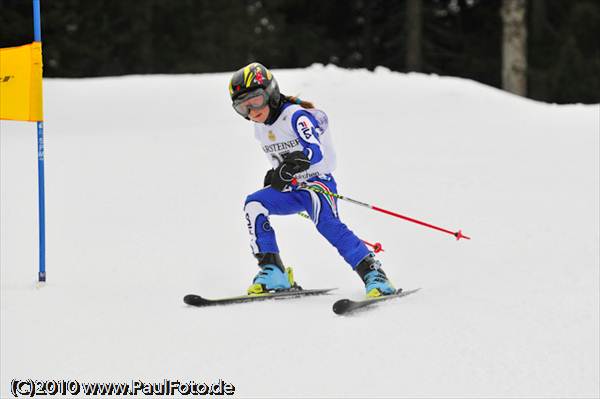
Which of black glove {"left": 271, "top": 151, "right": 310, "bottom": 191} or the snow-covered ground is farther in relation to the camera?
black glove {"left": 271, "top": 151, "right": 310, "bottom": 191}

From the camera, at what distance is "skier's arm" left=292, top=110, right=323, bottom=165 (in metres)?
5.75

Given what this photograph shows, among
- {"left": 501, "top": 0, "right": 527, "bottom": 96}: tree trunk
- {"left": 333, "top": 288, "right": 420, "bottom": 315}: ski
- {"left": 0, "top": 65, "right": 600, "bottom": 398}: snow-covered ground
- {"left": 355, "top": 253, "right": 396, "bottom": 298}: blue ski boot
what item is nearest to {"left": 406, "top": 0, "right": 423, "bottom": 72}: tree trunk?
{"left": 501, "top": 0, "right": 527, "bottom": 96}: tree trunk

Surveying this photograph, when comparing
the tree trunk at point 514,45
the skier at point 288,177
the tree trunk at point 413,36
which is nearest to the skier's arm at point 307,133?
the skier at point 288,177

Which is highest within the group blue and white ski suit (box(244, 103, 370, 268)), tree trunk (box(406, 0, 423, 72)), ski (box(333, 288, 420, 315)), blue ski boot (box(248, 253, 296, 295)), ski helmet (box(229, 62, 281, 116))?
tree trunk (box(406, 0, 423, 72))

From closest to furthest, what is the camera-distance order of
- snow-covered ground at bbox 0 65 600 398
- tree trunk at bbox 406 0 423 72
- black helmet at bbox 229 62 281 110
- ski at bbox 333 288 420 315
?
snow-covered ground at bbox 0 65 600 398, ski at bbox 333 288 420 315, black helmet at bbox 229 62 281 110, tree trunk at bbox 406 0 423 72

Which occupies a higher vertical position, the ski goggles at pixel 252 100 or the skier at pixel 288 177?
the ski goggles at pixel 252 100

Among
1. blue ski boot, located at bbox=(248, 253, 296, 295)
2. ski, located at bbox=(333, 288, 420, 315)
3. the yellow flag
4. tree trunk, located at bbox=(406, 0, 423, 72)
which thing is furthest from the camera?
tree trunk, located at bbox=(406, 0, 423, 72)

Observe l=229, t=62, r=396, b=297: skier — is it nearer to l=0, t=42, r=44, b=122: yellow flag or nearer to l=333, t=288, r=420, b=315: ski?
l=333, t=288, r=420, b=315: ski

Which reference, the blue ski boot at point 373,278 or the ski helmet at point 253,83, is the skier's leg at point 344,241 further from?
the ski helmet at point 253,83

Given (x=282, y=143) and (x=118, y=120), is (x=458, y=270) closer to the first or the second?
(x=282, y=143)

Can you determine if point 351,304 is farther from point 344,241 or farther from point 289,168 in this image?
point 289,168

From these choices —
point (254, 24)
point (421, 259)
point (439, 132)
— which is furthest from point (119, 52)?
point (421, 259)

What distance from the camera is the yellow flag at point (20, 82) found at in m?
6.39

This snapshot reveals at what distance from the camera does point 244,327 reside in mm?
5199
